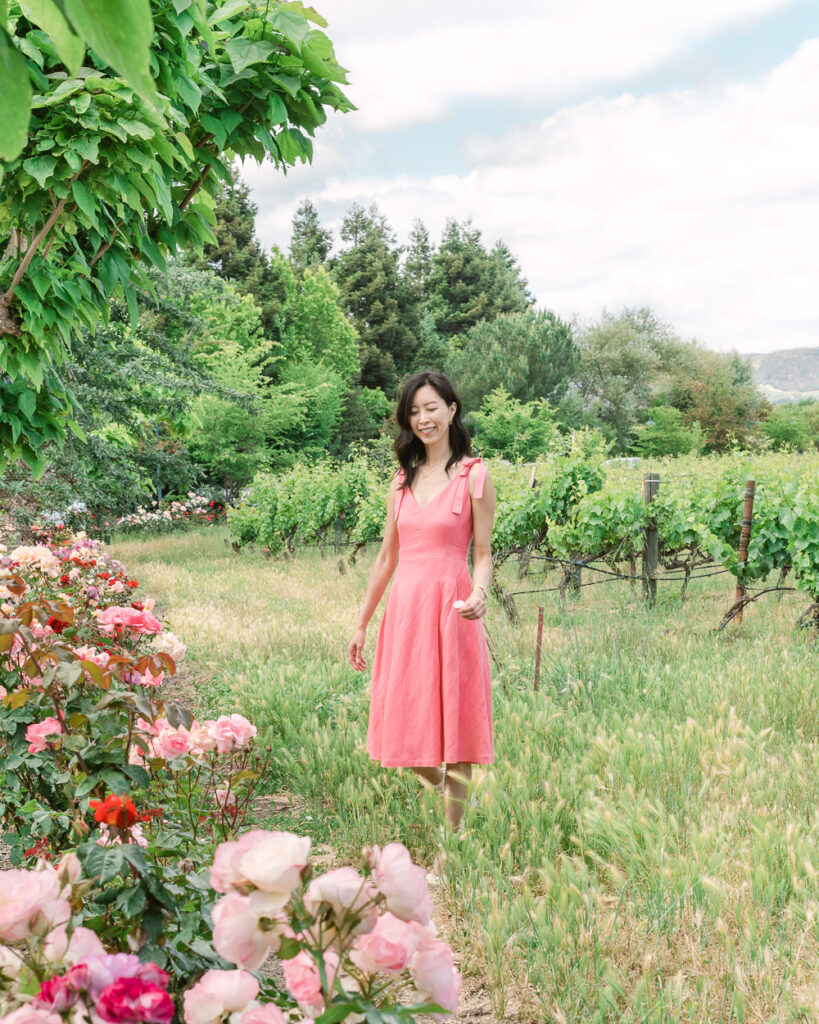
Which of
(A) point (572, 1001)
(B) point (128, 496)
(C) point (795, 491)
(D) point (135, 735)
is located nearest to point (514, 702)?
(A) point (572, 1001)

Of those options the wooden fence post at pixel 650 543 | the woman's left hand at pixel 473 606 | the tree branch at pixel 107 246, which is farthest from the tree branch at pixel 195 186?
the wooden fence post at pixel 650 543

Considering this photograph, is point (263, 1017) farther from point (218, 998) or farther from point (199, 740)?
point (199, 740)

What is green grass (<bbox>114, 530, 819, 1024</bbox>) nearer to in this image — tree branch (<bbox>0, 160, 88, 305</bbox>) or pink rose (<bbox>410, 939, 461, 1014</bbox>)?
pink rose (<bbox>410, 939, 461, 1014</bbox>)

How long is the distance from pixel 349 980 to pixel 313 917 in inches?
5.3

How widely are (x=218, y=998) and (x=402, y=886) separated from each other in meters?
0.26

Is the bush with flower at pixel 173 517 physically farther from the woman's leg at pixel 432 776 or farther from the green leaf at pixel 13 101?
the green leaf at pixel 13 101

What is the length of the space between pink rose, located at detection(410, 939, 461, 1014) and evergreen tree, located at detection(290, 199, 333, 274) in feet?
144

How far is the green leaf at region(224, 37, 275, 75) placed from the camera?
2.37 meters

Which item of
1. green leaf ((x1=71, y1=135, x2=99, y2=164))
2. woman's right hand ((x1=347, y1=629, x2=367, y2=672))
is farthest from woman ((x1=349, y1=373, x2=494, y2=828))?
green leaf ((x1=71, y1=135, x2=99, y2=164))

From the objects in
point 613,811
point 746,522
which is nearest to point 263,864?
point 613,811

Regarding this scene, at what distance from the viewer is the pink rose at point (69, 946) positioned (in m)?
0.95

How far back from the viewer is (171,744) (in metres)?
2.12

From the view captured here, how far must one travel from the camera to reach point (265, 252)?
34750 mm

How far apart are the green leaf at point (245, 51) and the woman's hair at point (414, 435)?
1.36m
